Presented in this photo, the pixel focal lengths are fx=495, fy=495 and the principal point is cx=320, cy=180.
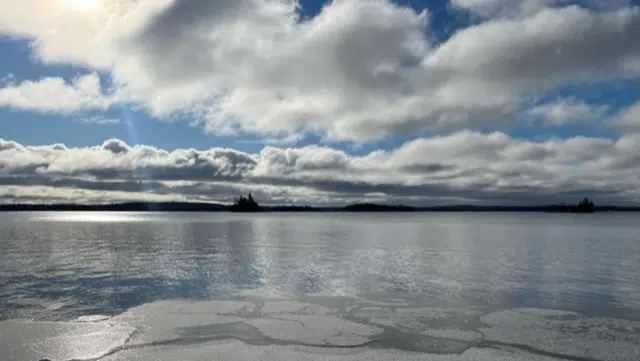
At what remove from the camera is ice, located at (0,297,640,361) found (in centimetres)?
955

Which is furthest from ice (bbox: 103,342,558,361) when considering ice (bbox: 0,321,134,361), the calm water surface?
the calm water surface

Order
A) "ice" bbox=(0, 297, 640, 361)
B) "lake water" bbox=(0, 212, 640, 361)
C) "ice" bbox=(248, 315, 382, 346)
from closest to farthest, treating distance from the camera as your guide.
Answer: "ice" bbox=(0, 297, 640, 361)
"lake water" bbox=(0, 212, 640, 361)
"ice" bbox=(248, 315, 382, 346)

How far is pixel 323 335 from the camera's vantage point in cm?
1088

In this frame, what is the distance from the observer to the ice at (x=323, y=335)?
9.55 meters

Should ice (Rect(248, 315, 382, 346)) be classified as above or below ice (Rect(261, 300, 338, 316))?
above

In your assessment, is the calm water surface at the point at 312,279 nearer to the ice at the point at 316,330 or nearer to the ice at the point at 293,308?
the ice at the point at 293,308

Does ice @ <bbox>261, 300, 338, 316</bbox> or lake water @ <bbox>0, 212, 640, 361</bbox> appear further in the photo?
ice @ <bbox>261, 300, 338, 316</bbox>

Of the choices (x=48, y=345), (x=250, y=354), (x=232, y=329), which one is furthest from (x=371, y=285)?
(x=48, y=345)

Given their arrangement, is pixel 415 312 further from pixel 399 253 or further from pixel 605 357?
pixel 399 253

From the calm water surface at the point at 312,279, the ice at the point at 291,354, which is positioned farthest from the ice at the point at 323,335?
the calm water surface at the point at 312,279

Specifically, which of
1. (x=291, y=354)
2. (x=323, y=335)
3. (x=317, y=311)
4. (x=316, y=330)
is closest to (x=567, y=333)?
(x=323, y=335)

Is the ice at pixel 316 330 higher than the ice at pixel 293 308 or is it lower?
higher

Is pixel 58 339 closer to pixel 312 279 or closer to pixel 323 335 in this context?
pixel 323 335

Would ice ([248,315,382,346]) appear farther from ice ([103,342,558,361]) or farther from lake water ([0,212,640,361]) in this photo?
ice ([103,342,558,361])
